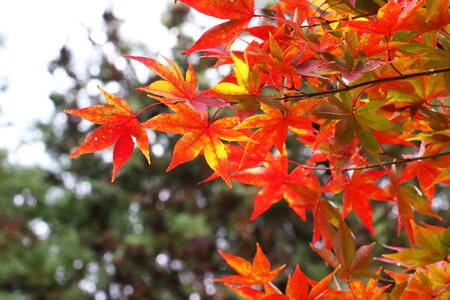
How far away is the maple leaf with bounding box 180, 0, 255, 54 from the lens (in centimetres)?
44

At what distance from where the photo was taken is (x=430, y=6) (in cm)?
42

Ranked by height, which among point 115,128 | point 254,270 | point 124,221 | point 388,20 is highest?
point 388,20

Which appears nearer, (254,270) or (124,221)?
(254,270)

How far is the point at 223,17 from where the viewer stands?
45 centimetres

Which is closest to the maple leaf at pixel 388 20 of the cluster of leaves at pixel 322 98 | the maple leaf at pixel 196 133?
the cluster of leaves at pixel 322 98

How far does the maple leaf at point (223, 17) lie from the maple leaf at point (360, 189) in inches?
8.9

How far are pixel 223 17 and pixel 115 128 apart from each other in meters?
0.12

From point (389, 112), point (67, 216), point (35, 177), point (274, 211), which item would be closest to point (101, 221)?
point (67, 216)

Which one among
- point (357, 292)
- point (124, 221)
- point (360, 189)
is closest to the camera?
point (357, 292)

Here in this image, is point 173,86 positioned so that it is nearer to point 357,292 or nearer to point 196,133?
point 196,133

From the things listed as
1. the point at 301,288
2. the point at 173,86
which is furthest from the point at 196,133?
the point at 301,288

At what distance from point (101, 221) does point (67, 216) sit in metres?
0.22

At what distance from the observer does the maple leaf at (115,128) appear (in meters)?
0.47

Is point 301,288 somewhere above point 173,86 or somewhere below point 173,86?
below
